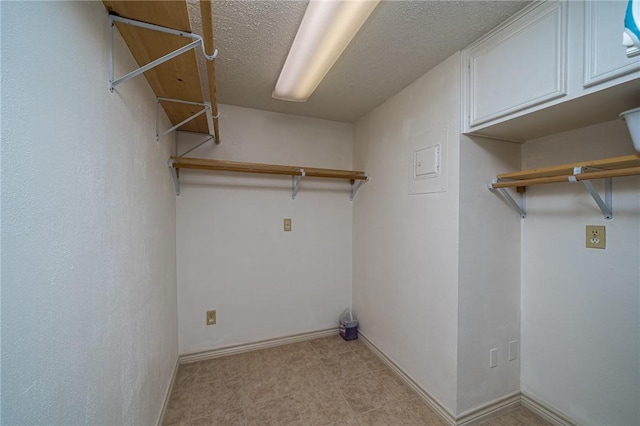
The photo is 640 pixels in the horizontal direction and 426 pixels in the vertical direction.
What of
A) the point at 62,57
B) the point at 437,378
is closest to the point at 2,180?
the point at 62,57

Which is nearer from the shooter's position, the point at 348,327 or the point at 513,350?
the point at 513,350

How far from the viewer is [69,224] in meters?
0.68

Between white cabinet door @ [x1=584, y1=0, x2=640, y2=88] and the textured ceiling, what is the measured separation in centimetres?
34

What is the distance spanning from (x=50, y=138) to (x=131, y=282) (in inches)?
28.5

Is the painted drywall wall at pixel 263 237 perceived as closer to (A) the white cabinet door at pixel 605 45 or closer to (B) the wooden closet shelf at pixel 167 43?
(B) the wooden closet shelf at pixel 167 43

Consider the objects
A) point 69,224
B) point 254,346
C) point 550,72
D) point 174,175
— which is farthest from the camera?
point 254,346

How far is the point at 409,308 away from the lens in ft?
6.37

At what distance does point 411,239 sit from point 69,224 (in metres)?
1.89

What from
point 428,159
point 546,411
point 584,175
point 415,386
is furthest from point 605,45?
point 415,386

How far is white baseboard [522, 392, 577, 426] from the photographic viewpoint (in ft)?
4.92

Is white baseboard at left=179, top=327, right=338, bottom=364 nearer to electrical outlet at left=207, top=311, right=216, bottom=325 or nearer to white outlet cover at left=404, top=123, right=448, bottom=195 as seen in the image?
electrical outlet at left=207, top=311, right=216, bottom=325

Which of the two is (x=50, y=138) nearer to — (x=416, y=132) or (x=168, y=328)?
(x=168, y=328)

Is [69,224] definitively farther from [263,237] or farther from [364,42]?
[263,237]

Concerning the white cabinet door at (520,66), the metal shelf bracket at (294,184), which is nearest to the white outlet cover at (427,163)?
the white cabinet door at (520,66)
